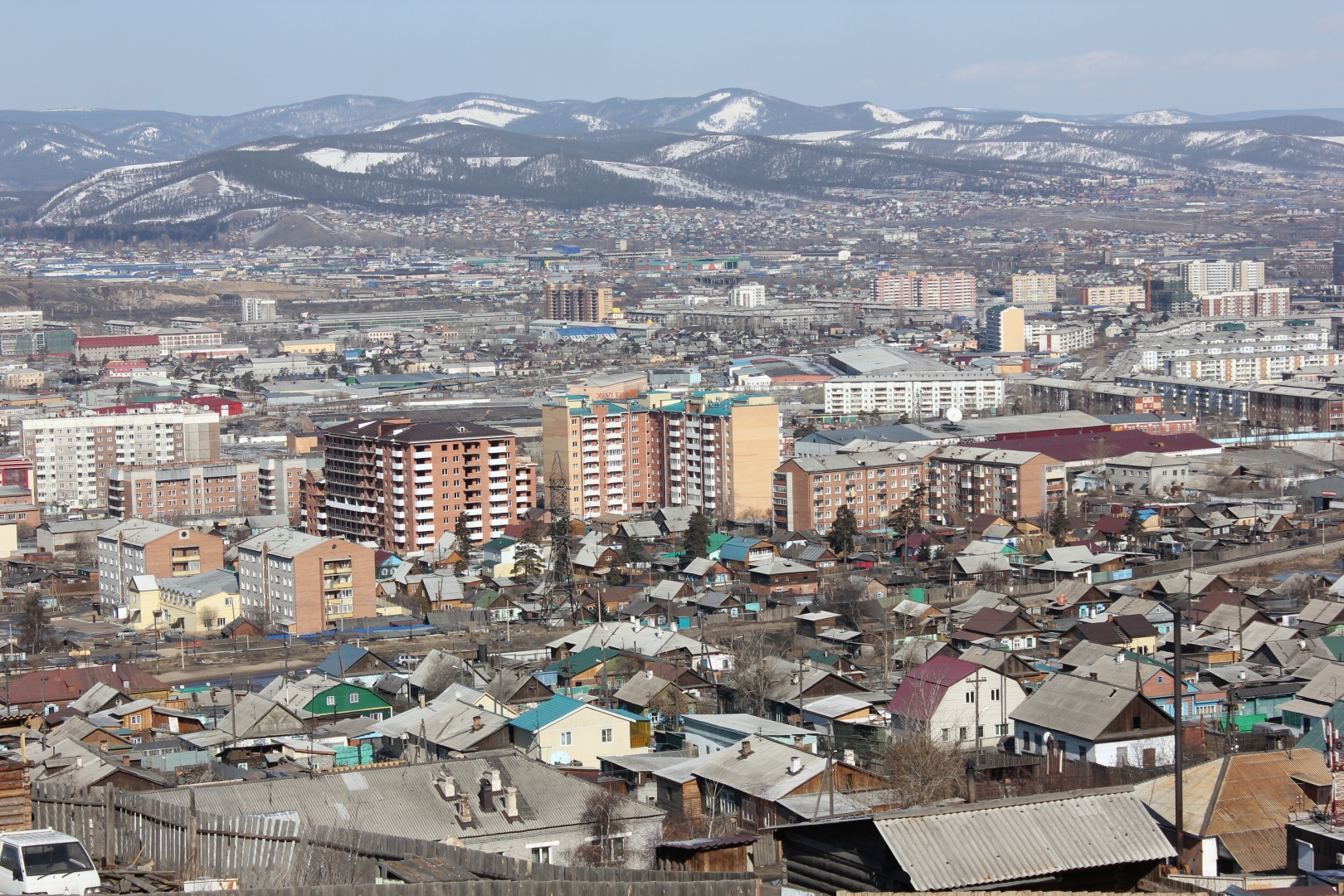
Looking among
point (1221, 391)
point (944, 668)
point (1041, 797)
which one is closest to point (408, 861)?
point (1041, 797)

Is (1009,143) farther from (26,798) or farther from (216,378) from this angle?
(26,798)

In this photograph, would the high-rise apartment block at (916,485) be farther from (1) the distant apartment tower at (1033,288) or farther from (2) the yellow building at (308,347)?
(1) the distant apartment tower at (1033,288)

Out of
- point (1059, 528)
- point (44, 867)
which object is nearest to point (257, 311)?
point (1059, 528)

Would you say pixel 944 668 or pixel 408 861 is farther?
pixel 944 668

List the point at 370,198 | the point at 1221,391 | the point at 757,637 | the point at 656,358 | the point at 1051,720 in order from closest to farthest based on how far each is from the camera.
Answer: the point at 1051,720 → the point at 757,637 → the point at 1221,391 → the point at 656,358 → the point at 370,198

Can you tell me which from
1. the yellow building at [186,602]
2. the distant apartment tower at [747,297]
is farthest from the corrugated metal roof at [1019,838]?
the distant apartment tower at [747,297]

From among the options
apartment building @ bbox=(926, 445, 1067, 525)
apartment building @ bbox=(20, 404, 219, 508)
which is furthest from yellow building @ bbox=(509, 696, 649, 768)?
apartment building @ bbox=(20, 404, 219, 508)

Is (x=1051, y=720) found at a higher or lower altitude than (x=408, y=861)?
lower
